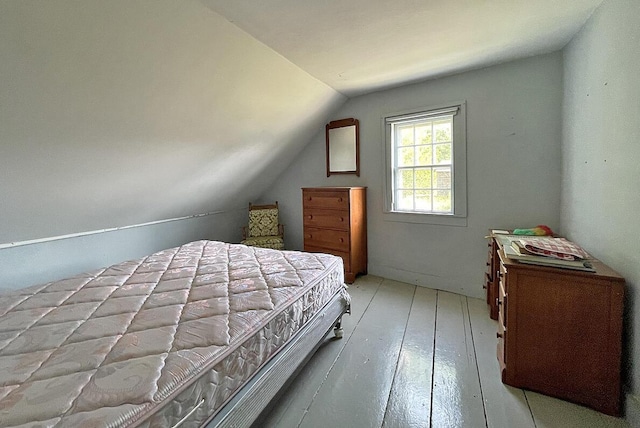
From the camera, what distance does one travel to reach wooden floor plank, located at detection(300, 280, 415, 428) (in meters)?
1.48

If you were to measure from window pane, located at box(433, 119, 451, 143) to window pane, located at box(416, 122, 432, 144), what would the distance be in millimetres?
79

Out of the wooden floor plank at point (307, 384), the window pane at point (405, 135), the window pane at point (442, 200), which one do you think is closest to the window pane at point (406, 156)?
the window pane at point (405, 135)

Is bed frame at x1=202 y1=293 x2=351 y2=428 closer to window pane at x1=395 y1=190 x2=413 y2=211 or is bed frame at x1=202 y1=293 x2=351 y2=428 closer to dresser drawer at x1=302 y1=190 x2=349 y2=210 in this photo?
dresser drawer at x1=302 y1=190 x2=349 y2=210

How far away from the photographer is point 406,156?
3.50 meters

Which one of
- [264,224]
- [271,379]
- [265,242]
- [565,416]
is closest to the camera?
[271,379]

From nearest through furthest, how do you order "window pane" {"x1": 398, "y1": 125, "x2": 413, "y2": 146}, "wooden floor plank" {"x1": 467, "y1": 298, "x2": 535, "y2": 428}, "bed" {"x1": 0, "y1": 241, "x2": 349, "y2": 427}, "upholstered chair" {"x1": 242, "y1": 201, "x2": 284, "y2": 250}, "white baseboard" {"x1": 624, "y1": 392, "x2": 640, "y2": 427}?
1. "bed" {"x1": 0, "y1": 241, "x2": 349, "y2": 427}
2. "white baseboard" {"x1": 624, "y1": 392, "x2": 640, "y2": 427}
3. "wooden floor plank" {"x1": 467, "y1": 298, "x2": 535, "y2": 428}
4. "window pane" {"x1": 398, "y1": 125, "x2": 413, "y2": 146}
5. "upholstered chair" {"x1": 242, "y1": 201, "x2": 284, "y2": 250}

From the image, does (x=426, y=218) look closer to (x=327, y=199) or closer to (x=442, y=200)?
(x=442, y=200)

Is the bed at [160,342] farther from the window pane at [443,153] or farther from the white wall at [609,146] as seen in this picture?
the window pane at [443,153]

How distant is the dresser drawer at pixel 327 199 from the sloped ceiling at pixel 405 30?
4.54ft

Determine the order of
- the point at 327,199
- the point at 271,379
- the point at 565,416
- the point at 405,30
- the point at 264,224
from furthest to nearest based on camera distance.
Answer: the point at 264,224
the point at 327,199
the point at 405,30
the point at 565,416
the point at 271,379

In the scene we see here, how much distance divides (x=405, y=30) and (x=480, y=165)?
1.61m

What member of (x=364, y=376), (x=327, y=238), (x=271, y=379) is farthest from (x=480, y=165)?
(x=271, y=379)

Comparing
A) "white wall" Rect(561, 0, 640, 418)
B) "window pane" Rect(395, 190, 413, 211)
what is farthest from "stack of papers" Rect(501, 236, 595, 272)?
"window pane" Rect(395, 190, 413, 211)

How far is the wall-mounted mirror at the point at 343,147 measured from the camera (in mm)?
3803
